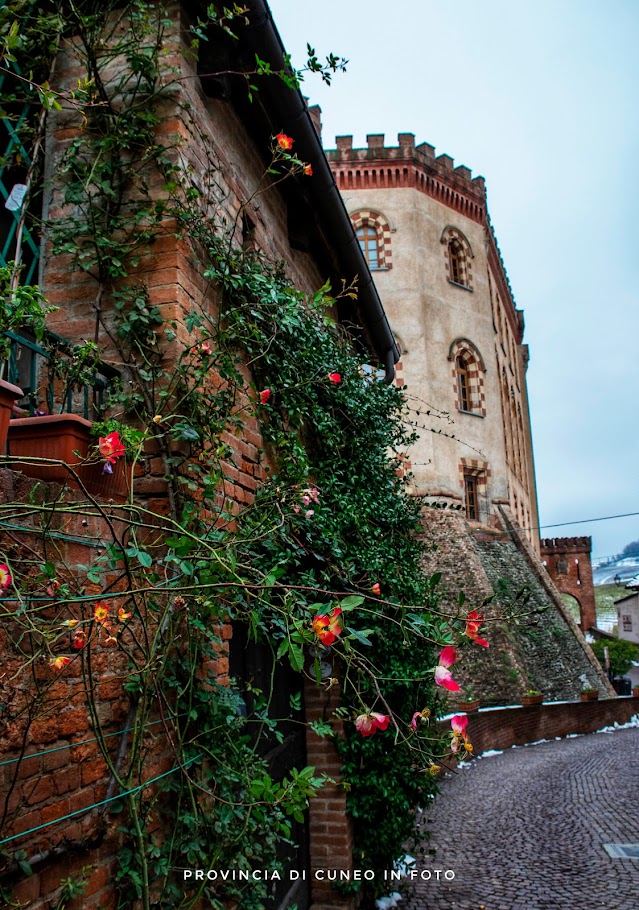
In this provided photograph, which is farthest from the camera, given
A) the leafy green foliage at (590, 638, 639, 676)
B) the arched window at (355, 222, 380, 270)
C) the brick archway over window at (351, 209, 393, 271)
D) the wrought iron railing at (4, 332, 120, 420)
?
the leafy green foliage at (590, 638, 639, 676)

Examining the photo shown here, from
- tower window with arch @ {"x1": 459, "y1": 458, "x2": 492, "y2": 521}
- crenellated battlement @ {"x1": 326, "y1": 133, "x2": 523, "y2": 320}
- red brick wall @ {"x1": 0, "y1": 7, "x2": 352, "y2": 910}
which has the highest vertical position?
crenellated battlement @ {"x1": 326, "y1": 133, "x2": 523, "y2": 320}

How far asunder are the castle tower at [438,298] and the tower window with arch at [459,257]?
0.03m

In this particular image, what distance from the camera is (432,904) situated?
16.4 feet

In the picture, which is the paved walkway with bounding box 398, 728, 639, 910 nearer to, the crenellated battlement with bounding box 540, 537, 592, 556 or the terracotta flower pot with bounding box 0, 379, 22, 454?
the terracotta flower pot with bounding box 0, 379, 22, 454

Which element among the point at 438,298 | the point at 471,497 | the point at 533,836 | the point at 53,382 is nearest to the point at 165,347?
the point at 53,382

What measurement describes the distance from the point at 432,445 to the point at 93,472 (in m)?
17.4

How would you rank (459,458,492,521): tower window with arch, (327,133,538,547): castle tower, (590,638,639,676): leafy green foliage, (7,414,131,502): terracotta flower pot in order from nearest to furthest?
(7,414,131,502): terracotta flower pot
(327,133,538,547): castle tower
(459,458,492,521): tower window with arch
(590,638,639,676): leafy green foliage

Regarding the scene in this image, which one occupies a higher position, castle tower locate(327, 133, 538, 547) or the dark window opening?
castle tower locate(327, 133, 538, 547)

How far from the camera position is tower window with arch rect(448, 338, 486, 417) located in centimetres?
2109

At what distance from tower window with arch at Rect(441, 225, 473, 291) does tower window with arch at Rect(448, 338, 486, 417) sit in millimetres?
2246

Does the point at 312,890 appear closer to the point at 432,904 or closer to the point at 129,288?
the point at 432,904

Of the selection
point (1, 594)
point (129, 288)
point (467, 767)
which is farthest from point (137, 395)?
point (467, 767)

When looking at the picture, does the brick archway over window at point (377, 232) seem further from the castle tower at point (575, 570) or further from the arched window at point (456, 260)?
the castle tower at point (575, 570)

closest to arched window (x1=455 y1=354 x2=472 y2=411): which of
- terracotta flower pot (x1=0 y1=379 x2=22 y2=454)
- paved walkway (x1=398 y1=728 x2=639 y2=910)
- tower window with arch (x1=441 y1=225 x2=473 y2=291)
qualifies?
tower window with arch (x1=441 y1=225 x2=473 y2=291)
